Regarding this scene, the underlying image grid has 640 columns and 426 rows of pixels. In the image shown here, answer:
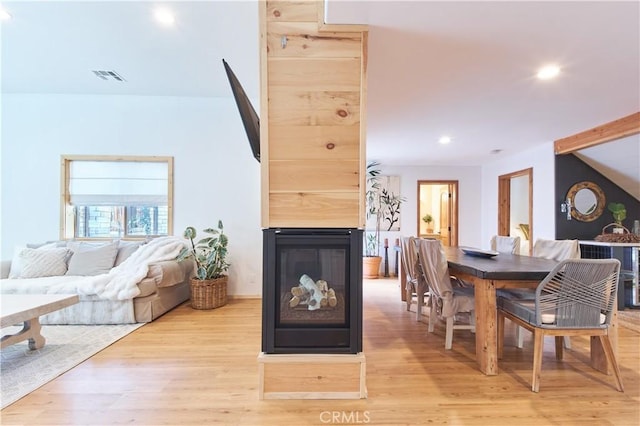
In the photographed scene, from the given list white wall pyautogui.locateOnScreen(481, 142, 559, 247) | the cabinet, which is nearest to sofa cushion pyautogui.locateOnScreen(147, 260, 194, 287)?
white wall pyautogui.locateOnScreen(481, 142, 559, 247)

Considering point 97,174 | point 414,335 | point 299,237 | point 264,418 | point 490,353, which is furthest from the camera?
point 97,174

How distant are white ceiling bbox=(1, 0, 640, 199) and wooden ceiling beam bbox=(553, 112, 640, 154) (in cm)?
11

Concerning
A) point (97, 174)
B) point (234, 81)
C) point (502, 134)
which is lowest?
point (97, 174)

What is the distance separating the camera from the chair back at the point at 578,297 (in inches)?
72.4

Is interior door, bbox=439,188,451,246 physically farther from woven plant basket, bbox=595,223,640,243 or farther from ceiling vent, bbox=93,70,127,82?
ceiling vent, bbox=93,70,127,82

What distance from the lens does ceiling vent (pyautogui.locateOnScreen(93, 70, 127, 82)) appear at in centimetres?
335

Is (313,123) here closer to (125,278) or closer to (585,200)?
Answer: (125,278)

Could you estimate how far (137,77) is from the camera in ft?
11.3

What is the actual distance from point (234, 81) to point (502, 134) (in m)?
3.97

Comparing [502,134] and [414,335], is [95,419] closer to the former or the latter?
[414,335]

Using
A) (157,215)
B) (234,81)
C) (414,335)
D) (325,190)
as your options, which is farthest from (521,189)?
(157,215)

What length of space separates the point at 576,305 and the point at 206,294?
3.48 meters

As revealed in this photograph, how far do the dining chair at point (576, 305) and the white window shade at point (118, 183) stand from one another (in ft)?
14.1

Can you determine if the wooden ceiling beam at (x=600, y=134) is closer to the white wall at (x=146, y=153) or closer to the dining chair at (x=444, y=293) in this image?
the dining chair at (x=444, y=293)
